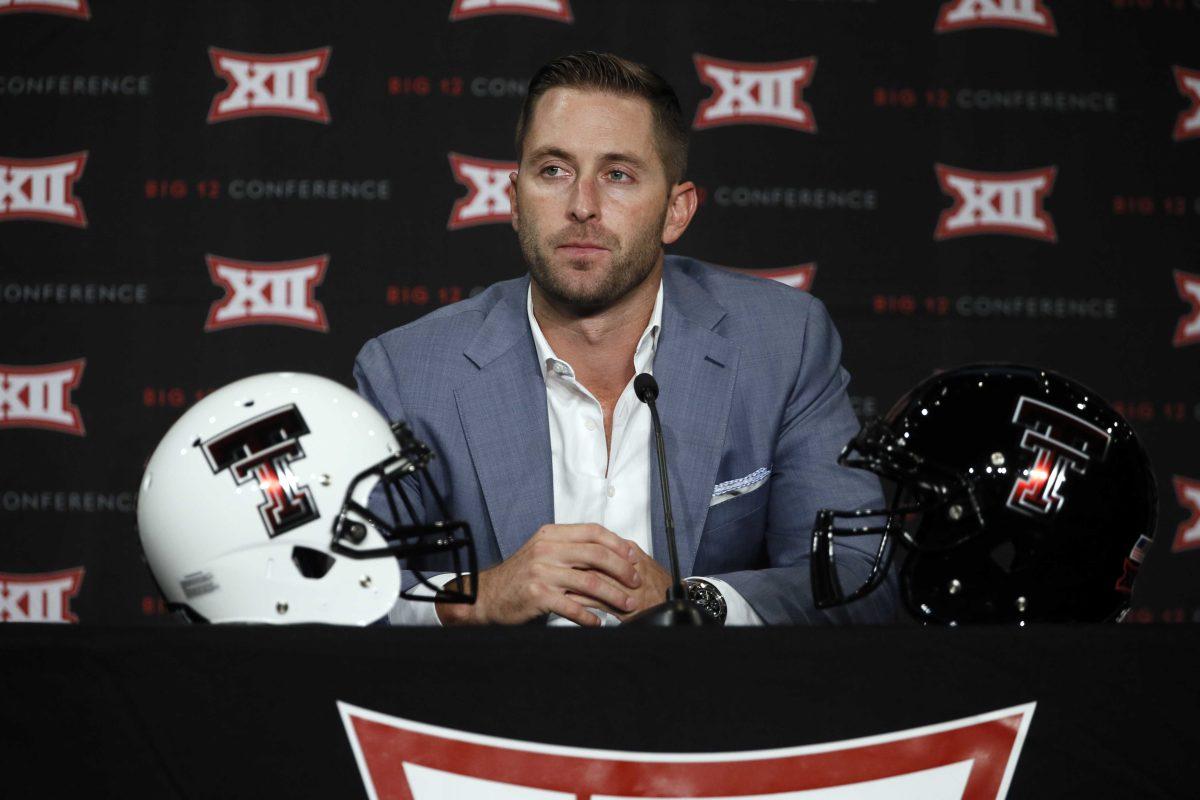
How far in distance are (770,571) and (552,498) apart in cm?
37

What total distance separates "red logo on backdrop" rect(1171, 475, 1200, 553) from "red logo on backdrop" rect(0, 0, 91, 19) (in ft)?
9.57

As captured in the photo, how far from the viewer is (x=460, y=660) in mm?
1017

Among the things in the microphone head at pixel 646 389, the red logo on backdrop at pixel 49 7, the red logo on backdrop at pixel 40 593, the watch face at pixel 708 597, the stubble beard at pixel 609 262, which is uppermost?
the red logo on backdrop at pixel 49 7

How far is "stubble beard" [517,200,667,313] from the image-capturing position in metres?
1.96

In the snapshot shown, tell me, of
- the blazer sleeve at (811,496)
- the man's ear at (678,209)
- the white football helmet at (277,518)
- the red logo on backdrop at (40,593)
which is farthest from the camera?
the red logo on backdrop at (40,593)

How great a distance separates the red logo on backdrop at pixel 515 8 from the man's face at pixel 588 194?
39.2 inches

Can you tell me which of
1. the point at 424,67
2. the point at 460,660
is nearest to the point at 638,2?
the point at 424,67

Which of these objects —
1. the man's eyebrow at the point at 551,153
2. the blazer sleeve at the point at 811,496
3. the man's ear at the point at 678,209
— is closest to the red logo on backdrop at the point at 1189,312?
the blazer sleeve at the point at 811,496

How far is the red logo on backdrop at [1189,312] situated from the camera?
289 centimetres

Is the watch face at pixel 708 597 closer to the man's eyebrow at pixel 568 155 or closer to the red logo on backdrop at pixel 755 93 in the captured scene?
the man's eyebrow at pixel 568 155

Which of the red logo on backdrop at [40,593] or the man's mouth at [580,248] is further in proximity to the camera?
the red logo on backdrop at [40,593]

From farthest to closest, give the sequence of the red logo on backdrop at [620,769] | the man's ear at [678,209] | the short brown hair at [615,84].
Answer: the man's ear at [678,209] < the short brown hair at [615,84] < the red logo on backdrop at [620,769]

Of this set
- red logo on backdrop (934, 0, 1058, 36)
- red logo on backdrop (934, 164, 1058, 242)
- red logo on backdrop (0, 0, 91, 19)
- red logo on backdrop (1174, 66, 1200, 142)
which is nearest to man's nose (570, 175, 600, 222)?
red logo on backdrop (934, 164, 1058, 242)

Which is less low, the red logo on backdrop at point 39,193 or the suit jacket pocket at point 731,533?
the red logo on backdrop at point 39,193
